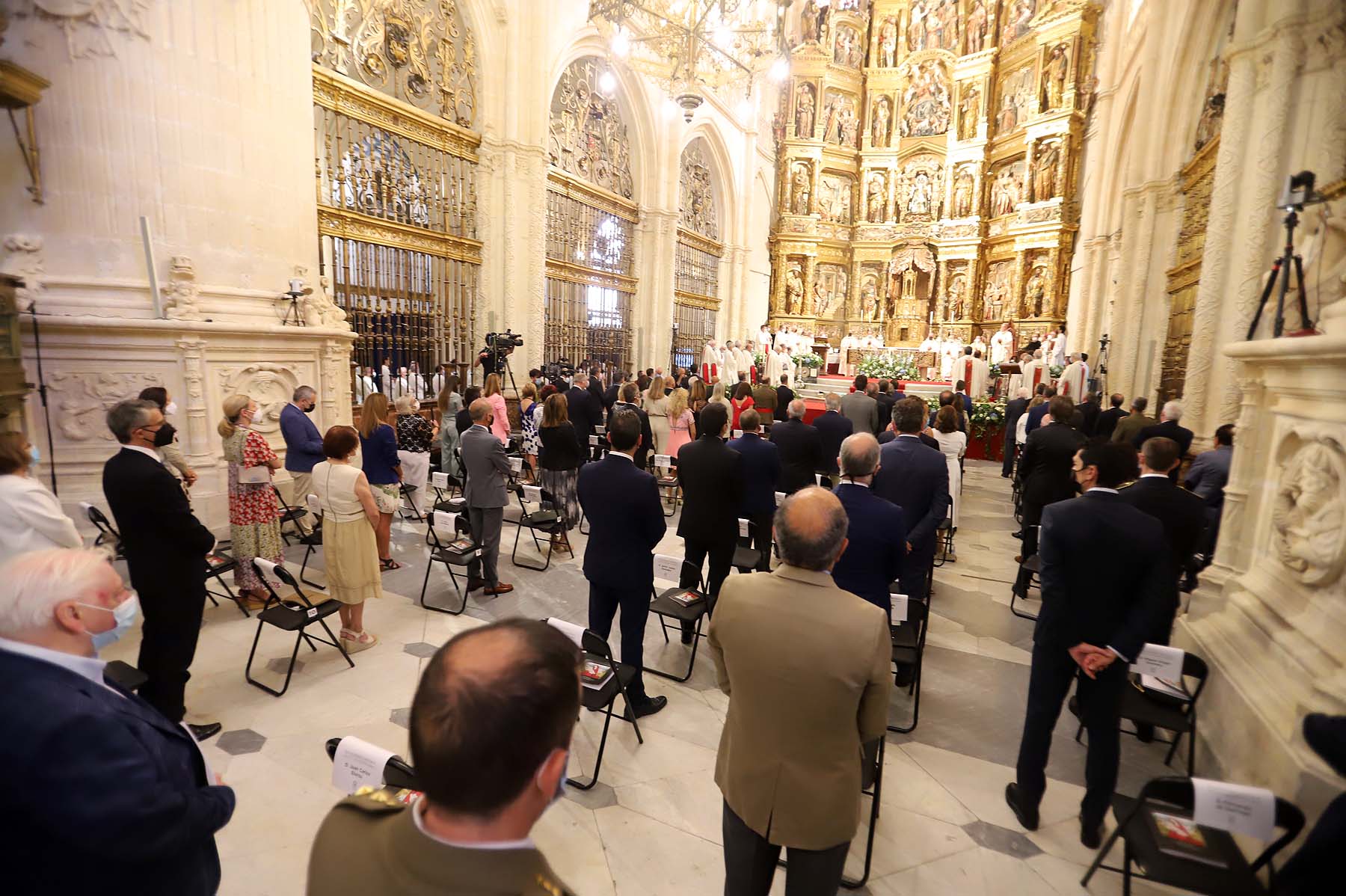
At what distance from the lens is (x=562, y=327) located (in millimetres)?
14742

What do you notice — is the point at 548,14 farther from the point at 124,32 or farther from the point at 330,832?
the point at 330,832

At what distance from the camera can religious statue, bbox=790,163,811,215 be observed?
22.8 m

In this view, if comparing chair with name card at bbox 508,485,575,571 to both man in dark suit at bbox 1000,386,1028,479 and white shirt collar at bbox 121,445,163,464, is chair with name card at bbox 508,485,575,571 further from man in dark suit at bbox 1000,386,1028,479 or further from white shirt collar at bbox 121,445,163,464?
man in dark suit at bbox 1000,386,1028,479

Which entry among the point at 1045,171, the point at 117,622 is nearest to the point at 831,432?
the point at 117,622

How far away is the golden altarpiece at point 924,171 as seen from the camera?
→ 18906 millimetres

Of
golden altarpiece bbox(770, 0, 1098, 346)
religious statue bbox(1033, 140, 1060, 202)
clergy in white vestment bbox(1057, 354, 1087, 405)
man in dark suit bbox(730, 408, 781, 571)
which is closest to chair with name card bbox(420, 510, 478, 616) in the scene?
→ man in dark suit bbox(730, 408, 781, 571)

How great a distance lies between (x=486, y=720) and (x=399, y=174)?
11501mm

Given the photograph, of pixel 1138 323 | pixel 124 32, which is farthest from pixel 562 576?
pixel 1138 323

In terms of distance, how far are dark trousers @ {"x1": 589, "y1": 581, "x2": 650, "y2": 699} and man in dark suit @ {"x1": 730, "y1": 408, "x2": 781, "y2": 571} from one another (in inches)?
58.5

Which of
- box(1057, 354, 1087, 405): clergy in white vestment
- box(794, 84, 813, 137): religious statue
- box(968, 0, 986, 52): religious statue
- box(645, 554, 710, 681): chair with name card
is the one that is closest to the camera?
box(645, 554, 710, 681): chair with name card

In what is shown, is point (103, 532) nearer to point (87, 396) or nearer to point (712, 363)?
point (87, 396)

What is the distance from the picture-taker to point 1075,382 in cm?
1204

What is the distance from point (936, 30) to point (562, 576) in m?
24.3

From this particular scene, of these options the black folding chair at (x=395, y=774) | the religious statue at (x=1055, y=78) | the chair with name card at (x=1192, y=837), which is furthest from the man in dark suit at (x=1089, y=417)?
the religious statue at (x=1055, y=78)
